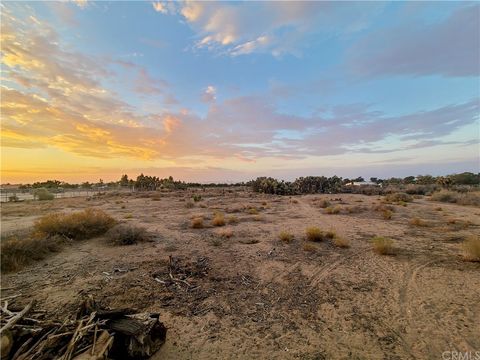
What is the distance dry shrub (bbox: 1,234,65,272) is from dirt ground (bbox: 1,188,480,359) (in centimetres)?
35

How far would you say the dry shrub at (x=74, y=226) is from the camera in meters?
11.6

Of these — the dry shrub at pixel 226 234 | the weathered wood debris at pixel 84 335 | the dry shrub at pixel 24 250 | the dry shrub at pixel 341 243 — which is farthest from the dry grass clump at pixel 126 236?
the dry shrub at pixel 341 243

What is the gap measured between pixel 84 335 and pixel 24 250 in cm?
726

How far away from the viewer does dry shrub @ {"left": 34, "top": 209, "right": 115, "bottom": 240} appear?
11.6m

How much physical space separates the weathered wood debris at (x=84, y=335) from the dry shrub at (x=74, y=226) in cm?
808

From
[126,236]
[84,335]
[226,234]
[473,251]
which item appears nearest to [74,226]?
[126,236]

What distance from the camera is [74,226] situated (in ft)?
39.5

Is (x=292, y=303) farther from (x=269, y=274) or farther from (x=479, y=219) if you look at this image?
(x=479, y=219)

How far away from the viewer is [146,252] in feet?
33.2

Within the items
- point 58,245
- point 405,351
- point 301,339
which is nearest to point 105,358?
point 301,339

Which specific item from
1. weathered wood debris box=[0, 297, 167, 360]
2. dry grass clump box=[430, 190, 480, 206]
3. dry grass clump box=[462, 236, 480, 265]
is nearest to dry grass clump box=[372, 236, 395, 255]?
dry grass clump box=[462, 236, 480, 265]

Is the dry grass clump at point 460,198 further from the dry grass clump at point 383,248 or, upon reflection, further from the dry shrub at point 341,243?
the dry shrub at point 341,243

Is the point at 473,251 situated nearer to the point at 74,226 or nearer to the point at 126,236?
the point at 126,236

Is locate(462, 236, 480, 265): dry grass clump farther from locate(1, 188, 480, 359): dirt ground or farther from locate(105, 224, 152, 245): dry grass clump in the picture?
locate(105, 224, 152, 245): dry grass clump
